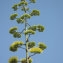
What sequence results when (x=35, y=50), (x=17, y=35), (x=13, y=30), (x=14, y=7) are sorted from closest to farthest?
(x=35, y=50)
(x=17, y=35)
(x=13, y=30)
(x=14, y=7)

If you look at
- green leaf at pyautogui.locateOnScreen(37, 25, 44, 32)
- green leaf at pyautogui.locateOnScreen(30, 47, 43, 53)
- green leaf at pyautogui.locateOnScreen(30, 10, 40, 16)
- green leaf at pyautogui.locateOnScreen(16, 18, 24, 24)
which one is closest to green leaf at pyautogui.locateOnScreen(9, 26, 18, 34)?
green leaf at pyautogui.locateOnScreen(16, 18, 24, 24)

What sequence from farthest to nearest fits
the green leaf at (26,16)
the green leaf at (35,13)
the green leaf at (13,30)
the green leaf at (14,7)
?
1. the green leaf at (14,7)
2. the green leaf at (35,13)
3. the green leaf at (13,30)
4. the green leaf at (26,16)

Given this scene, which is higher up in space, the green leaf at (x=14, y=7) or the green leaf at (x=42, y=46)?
the green leaf at (x=14, y=7)

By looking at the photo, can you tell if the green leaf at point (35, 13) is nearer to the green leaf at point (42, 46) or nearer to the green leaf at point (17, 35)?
the green leaf at point (17, 35)

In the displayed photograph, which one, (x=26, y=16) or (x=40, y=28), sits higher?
(x=26, y=16)

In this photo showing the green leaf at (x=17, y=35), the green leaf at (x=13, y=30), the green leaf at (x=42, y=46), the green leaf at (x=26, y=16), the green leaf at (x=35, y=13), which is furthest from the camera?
the green leaf at (x=35, y=13)

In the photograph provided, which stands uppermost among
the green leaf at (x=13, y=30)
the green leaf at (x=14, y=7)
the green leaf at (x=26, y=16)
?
the green leaf at (x=14, y=7)

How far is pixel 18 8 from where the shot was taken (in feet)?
63.1

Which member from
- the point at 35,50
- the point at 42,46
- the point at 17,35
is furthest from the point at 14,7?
the point at 35,50

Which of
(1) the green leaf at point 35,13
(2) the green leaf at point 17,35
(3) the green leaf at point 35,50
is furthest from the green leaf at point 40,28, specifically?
(3) the green leaf at point 35,50

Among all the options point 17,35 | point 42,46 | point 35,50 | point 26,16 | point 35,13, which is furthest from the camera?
point 35,13

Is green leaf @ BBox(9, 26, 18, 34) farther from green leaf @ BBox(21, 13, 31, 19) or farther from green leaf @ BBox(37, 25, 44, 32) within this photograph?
green leaf @ BBox(37, 25, 44, 32)

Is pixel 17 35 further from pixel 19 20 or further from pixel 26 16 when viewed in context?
pixel 26 16

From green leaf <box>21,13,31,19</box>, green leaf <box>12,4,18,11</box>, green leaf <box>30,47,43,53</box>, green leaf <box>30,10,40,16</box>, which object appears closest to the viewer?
green leaf <box>30,47,43,53</box>
